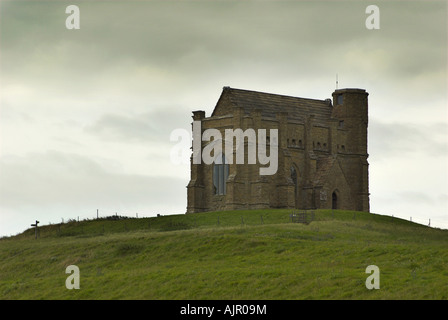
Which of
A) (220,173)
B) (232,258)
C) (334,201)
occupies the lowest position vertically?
(232,258)

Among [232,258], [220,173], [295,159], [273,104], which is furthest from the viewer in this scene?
[273,104]

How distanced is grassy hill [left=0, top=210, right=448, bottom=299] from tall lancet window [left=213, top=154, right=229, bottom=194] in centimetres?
674

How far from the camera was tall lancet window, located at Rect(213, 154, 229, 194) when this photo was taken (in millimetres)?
84125

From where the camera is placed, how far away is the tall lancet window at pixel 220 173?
84125 millimetres

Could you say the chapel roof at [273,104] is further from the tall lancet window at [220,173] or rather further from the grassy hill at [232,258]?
the grassy hill at [232,258]

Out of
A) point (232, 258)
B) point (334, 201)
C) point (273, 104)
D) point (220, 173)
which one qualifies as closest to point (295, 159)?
point (334, 201)

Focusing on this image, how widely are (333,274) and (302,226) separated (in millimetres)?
20364

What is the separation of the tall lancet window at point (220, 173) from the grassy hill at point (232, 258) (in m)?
6.74

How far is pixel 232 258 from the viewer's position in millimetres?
54406

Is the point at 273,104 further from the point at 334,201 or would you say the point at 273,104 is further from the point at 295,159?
the point at 334,201

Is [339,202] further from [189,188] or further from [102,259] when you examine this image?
[102,259]

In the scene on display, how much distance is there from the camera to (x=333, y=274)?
45031 mm

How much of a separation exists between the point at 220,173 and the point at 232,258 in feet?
101
